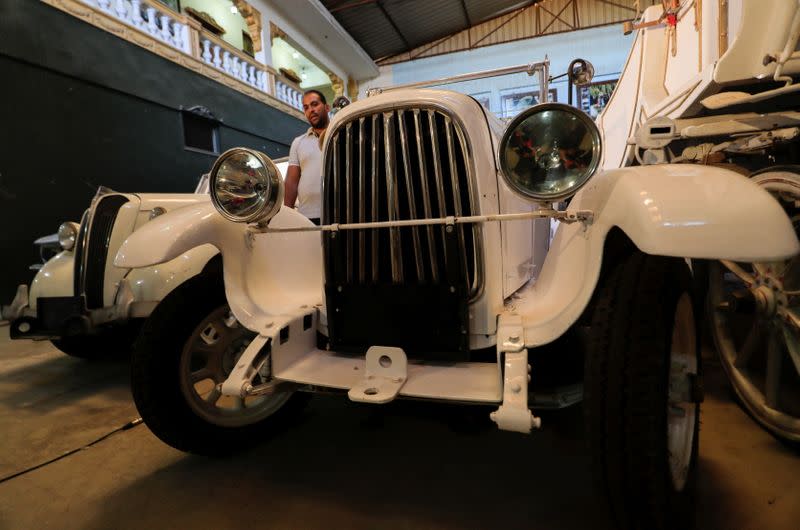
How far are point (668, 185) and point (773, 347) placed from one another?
4.19 ft

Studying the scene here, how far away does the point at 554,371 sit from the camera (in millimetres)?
1434

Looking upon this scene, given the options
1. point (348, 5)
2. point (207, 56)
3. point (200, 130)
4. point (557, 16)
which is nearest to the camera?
point (200, 130)

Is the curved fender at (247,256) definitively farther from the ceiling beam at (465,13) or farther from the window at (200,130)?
the ceiling beam at (465,13)

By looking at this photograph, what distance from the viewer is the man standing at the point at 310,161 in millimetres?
2902

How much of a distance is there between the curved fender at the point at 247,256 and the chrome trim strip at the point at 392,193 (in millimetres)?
436

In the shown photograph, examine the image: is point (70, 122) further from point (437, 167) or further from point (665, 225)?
point (665, 225)

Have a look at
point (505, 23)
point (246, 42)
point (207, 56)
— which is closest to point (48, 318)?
point (207, 56)

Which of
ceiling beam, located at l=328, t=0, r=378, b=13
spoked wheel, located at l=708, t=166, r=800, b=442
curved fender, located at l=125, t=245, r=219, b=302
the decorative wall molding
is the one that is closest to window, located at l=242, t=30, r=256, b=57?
the decorative wall molding

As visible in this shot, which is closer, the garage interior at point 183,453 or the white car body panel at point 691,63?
the garage interior at point 183,453

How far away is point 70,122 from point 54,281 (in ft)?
12.9

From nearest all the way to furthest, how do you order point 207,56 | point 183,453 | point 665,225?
1. point 665,225
2. point 183,453
3. point 207,56

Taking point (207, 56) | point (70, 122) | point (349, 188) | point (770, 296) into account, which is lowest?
point (770, 296)

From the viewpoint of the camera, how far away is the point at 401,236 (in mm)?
1469

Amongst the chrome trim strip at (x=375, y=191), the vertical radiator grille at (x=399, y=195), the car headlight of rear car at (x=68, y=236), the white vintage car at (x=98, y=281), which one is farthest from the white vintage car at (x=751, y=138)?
the car headlight of rear car at (x=68, y=236)
